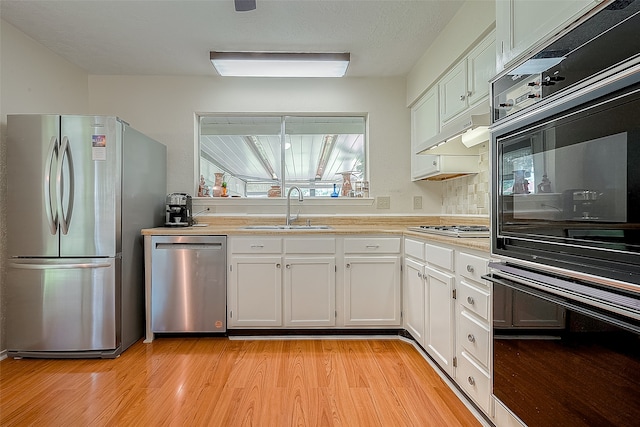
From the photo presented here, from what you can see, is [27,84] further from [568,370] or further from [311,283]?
[568,370]

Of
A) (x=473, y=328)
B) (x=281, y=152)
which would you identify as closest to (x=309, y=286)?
(x=473, y=328)

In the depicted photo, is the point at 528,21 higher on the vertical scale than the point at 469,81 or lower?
lower

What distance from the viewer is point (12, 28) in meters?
2.50

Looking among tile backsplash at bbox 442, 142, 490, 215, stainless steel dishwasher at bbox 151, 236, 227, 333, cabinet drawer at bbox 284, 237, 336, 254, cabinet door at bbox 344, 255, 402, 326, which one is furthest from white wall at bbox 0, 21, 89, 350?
tile backsplash at bbox 442, 142, 490, 215

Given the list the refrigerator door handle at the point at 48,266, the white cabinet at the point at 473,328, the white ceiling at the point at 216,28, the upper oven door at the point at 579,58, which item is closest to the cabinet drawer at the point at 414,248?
the white cabinet at the point at 473,328

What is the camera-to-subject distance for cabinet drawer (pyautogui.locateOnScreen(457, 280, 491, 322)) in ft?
5.02

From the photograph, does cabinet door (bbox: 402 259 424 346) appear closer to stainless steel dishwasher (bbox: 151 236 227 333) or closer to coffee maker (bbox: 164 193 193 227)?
stainless steel dishwasher (bbox: 151 236 227 333)

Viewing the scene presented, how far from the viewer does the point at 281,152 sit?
11.6 ft

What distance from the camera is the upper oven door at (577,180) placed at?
2.66ft

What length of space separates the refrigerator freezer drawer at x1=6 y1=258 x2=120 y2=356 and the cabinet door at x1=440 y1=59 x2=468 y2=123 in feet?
8.76

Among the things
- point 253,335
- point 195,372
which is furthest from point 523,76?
point 253,335

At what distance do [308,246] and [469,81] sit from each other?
1611mm

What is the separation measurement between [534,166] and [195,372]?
7.00 ft

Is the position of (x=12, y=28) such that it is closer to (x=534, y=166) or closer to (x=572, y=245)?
(x=534, y=166)
